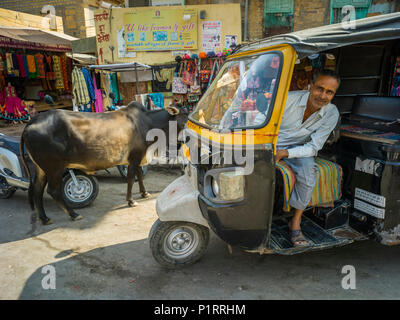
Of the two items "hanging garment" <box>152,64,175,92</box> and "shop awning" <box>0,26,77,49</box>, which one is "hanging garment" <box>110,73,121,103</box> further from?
"shop awning" <box>0,26,77,49</box>

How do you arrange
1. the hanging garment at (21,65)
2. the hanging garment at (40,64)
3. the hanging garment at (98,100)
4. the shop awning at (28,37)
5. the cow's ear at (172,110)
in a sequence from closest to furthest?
the cow's ear at (172,110) < the hanging garment at (98,100) < the shop awning at (28,37) < the hanging garment at (21,65) < the hanging garment at (40,64)

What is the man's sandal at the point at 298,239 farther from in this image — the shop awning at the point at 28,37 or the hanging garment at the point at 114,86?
the shop awning at the point at 28,37

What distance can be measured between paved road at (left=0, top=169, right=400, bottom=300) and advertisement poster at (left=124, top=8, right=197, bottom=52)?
23.8 ft

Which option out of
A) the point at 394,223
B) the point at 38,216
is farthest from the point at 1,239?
the point at 394,223

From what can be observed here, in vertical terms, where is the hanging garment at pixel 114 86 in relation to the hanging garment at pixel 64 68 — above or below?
below

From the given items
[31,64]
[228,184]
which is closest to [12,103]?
[31,64]

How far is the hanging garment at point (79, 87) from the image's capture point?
8.39 meters

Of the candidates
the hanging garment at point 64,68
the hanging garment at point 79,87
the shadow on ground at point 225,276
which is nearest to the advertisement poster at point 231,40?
the hanging garment at point 79,87

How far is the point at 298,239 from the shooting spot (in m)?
2.90

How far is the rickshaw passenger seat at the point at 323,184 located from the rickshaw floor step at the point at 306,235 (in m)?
0.28

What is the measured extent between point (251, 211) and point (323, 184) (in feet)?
3.15

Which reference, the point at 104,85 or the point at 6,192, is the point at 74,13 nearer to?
the point at 104,85
